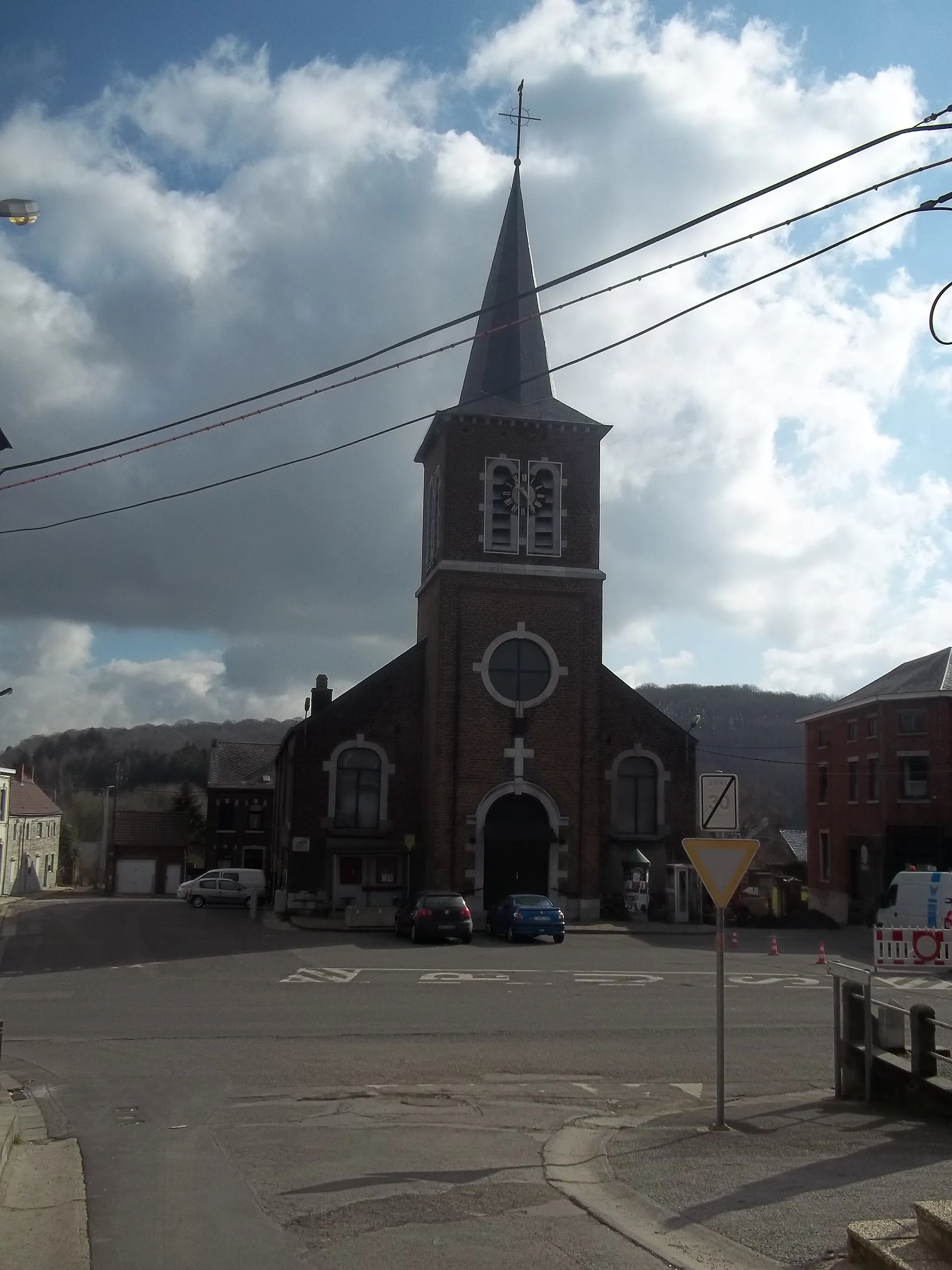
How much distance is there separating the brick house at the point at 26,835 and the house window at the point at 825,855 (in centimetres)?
3896

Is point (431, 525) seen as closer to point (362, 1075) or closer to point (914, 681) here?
point (914, 681)

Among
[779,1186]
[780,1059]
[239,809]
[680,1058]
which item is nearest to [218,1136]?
[779,1186]

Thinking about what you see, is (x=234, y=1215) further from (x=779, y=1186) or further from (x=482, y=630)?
(x=482, y=630)

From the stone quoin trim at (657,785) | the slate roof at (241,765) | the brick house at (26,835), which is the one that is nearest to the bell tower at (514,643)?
the stone quoin trim at (657,785)

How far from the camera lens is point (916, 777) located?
152ft

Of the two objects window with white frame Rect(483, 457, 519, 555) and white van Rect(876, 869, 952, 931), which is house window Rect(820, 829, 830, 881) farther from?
window with white frame Rect(483, 457, 519, 555)

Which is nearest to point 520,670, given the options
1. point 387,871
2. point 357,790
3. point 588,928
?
point 357,790

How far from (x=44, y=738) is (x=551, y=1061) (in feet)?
456

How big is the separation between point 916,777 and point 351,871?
2238cm

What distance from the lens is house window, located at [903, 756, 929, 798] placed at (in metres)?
45.9

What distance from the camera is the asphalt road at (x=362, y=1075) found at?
7121 mm

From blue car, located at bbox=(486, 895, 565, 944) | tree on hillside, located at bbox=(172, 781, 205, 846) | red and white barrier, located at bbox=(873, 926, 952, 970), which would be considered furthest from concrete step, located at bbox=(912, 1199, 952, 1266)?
tree on hillside, located at bbox=(172, 781, 205, 846)

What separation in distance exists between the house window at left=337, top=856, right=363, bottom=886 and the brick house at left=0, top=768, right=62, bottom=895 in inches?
1093

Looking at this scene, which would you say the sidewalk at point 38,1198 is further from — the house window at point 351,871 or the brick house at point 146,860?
the brick house at point 146,860
